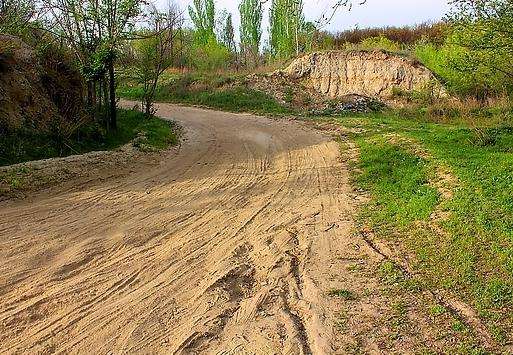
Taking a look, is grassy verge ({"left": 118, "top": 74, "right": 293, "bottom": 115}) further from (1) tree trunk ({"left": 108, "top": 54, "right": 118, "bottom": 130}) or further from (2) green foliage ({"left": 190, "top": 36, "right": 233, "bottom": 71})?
(1) tree trunk ({"left": 108, "top": 54, "right": 118, "bottom": 130})

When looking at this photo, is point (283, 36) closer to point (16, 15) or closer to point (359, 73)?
point (359, 73)

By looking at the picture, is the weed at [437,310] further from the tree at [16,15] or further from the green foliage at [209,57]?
the green foliage at [209,57]

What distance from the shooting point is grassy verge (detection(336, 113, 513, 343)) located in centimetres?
580

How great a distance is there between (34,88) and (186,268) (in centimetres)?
813

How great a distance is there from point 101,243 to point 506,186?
22.6ft

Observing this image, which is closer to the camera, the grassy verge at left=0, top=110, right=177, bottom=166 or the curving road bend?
the curving road bend

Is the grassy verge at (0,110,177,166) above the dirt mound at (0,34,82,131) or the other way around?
the other way around

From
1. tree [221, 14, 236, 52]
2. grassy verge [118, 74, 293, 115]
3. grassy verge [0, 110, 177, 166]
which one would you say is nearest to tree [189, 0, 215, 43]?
tree [221, 14, 236, 52]

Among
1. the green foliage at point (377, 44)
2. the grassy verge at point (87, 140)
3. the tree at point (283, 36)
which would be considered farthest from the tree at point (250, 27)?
the grassy verge at point (87, 140)

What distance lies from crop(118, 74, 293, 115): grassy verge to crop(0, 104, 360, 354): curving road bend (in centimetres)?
1383

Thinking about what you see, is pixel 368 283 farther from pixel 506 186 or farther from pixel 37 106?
pixel 37 106

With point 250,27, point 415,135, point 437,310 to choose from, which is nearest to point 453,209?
point 437,310

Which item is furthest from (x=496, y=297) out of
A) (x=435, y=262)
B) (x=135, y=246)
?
(x=135, y=246)

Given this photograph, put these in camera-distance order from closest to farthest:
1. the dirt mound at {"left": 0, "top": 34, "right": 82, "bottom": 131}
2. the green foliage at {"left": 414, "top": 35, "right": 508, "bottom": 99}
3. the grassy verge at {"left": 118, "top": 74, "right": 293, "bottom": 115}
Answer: the dirt mound at {"left": 0, "top": 34, "right": 82, "bottom": 131} → the green foliage at {"left": 414, "top": 35, "right": 508, "bottom": 99} → the grassy verge at {"left": 118, "top": 74, "right": 293, "bottom": 115}
